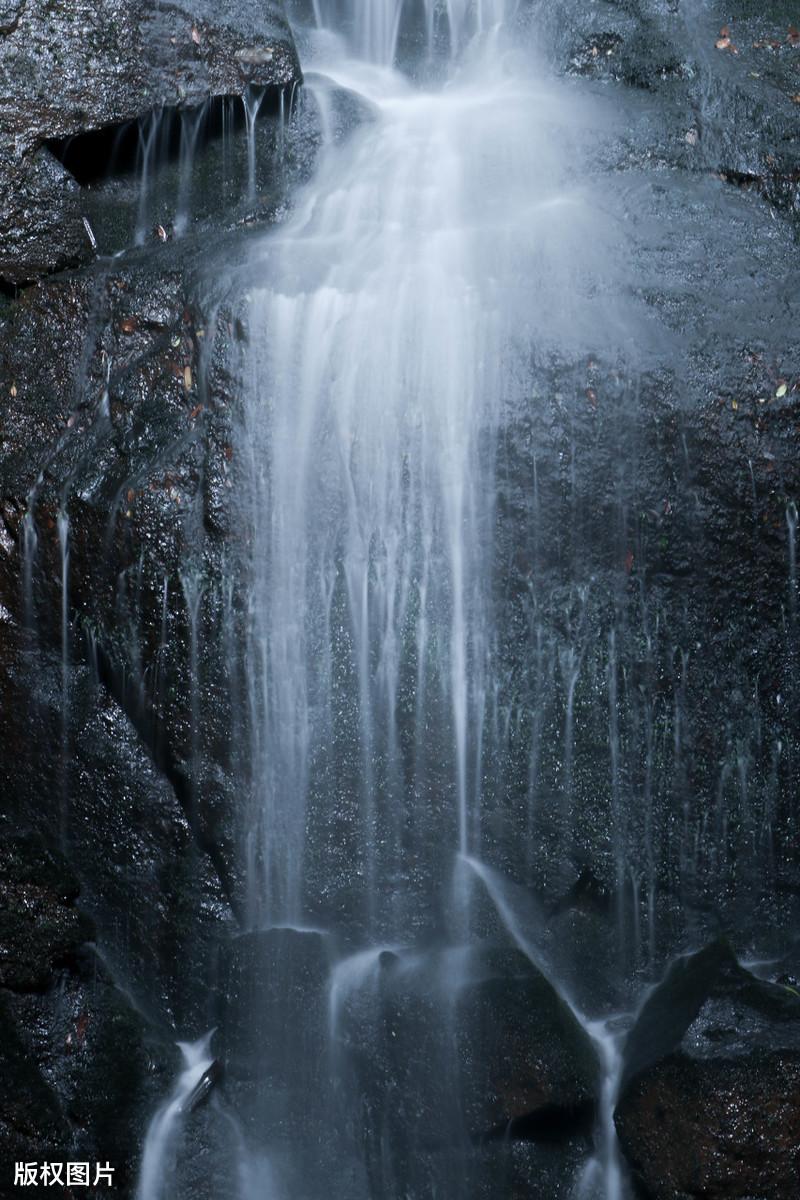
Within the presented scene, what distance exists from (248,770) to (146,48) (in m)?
4.14

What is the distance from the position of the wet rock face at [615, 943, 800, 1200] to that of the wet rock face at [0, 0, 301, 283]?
489 centimetres

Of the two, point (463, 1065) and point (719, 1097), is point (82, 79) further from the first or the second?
point (719, 1097)

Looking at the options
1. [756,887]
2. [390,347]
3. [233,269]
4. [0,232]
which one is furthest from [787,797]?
[0,232]

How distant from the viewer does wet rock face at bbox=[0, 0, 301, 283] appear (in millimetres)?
6211

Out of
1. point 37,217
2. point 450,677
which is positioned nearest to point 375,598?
point 450,677

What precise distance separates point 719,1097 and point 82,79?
19.6 feet

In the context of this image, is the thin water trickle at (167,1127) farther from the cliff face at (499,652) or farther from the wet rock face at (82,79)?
the wet rock face at (82,79)

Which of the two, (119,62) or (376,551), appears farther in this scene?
(119,62)

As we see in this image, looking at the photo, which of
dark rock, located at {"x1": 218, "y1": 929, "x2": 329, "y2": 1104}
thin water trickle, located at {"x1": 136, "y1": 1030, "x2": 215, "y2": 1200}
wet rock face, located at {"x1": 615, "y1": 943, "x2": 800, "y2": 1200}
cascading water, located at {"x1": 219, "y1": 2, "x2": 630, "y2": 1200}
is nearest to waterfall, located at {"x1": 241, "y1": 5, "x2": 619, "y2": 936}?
cascading water, located at {"x1": 219, "y1": 2, "x2": 630, "y2": 1200}

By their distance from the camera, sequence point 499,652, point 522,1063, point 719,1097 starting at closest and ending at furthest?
point 719,1097
point 522,1063
point 499,652

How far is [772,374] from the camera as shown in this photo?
5211 mm

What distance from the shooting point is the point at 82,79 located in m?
6.38

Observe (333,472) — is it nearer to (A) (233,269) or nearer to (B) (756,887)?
(A) (233,269)

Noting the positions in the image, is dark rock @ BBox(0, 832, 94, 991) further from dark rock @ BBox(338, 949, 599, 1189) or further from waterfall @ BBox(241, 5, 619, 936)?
dark rock @ BBox(338, 949, 599, 1189)
